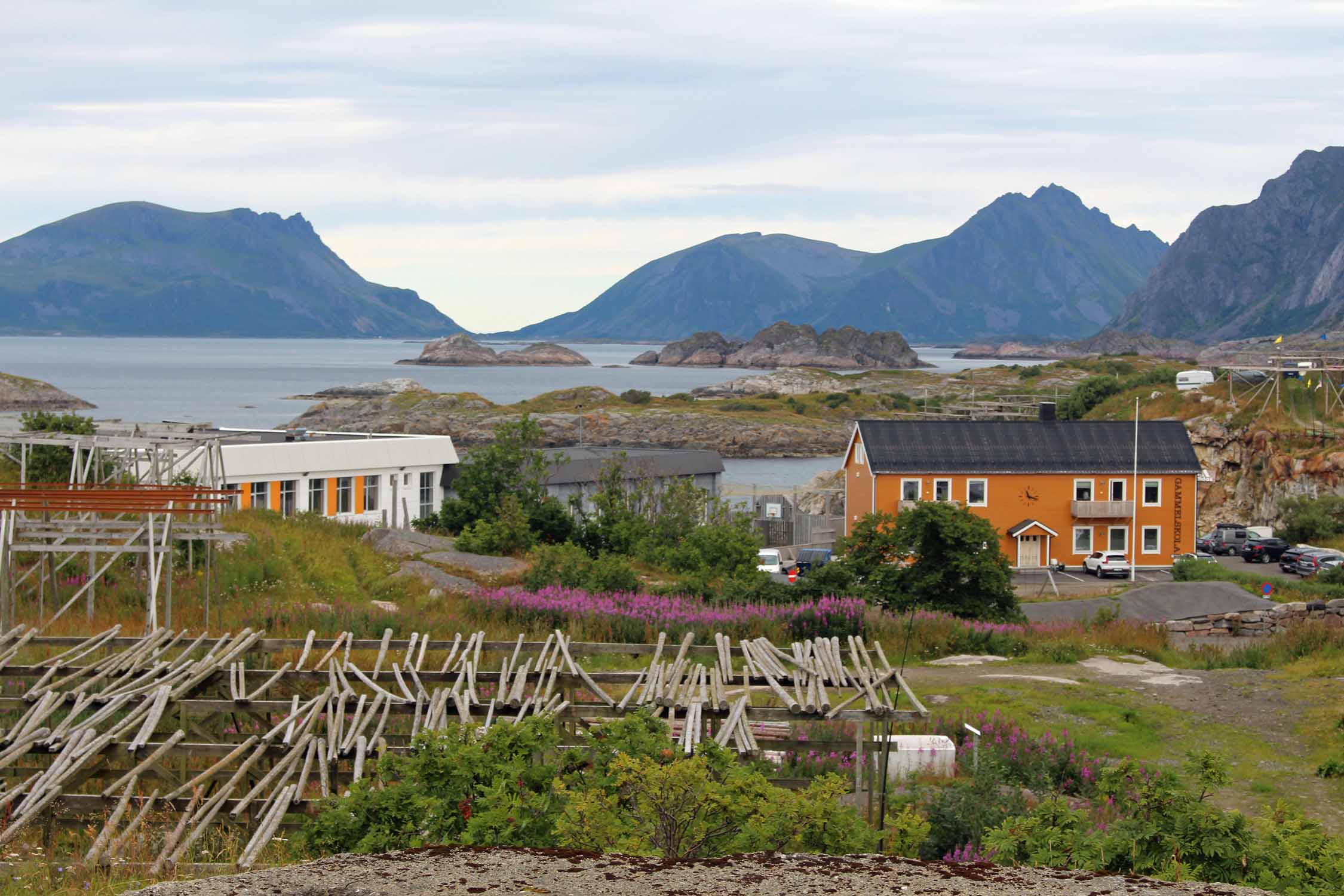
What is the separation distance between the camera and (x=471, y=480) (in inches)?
1485

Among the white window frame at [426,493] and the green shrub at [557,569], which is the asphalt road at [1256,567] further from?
the white window frame at [426,493]

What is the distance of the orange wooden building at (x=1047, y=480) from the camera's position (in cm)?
4997

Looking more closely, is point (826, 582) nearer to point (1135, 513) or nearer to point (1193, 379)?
point (1135, 513)

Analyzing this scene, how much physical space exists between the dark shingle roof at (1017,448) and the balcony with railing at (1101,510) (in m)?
Answer: 1.36

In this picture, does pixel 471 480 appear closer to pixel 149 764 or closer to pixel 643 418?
pixel 149 764

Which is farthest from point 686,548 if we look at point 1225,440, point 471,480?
point 1225,440

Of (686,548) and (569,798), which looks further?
(686,548)

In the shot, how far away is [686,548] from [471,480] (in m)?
9.44

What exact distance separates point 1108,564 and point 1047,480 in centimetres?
409

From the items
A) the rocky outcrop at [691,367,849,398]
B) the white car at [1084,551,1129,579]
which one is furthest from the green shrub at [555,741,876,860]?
the rocky outcrop at [691,367,849,398]

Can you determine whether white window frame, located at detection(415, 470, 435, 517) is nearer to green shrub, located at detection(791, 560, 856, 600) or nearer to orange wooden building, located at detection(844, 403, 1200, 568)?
orange wooden building, located at detection(844, 403, 1200, 568)

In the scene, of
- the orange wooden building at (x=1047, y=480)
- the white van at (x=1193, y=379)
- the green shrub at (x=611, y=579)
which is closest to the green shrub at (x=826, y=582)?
the green shrub at (x=611, y=579)

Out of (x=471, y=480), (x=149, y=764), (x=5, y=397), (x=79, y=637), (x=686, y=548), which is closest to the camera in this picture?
(x=149, y=764)

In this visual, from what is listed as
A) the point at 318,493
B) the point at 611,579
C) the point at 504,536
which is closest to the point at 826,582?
the point at 611,579
